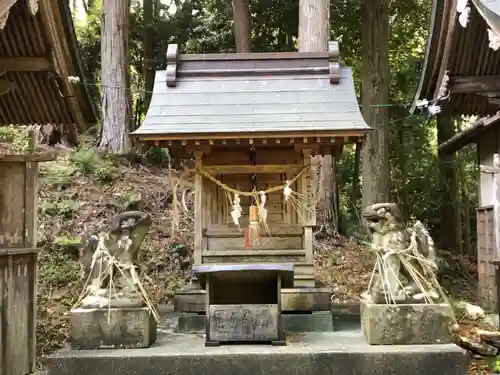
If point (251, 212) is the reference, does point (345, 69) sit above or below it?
above

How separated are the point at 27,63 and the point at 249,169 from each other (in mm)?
3440

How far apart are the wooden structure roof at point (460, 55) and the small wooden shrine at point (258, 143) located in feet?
4.64

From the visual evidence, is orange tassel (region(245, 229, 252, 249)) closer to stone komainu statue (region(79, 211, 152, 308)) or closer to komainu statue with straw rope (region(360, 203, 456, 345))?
stone komainu statue (region(79, 211, 152, 308))

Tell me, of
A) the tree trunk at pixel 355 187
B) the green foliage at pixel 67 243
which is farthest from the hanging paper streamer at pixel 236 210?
the tree trunk at pixel 355 187

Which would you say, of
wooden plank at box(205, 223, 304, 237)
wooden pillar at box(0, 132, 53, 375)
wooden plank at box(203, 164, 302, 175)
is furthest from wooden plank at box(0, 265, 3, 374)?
wooden plank at box(203, 164, 302, 175)

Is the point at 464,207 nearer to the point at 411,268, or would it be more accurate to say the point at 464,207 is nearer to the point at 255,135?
the point at 411,268

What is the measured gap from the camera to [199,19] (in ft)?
58.8

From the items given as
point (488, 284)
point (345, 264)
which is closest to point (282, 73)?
point (345, 264)

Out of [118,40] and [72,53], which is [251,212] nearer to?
[72,53]

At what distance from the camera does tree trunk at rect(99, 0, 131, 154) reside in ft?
44.6

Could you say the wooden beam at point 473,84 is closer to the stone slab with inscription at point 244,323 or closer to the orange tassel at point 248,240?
the orange tassel at point 248,240

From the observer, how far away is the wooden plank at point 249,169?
314 inches

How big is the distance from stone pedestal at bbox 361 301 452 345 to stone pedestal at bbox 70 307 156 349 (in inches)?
108

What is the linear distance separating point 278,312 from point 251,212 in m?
1.79
